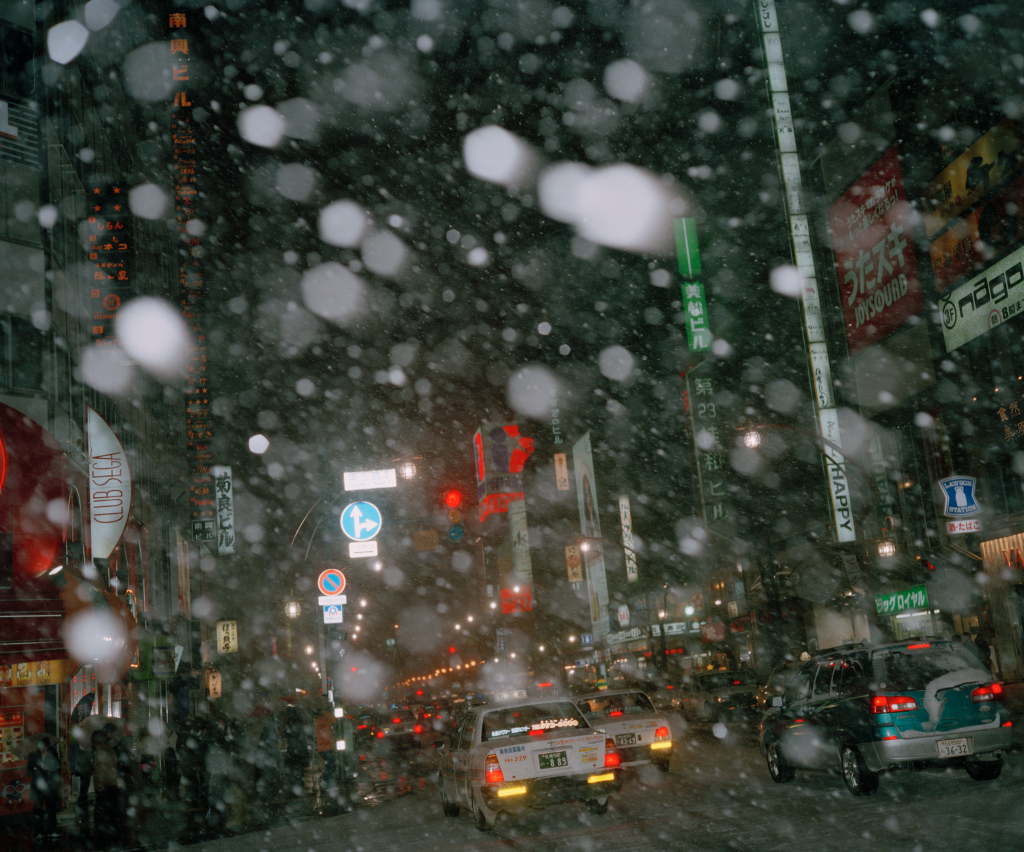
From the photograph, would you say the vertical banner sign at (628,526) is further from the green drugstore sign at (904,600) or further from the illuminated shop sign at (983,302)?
the illuminated shop sign at (983,302)

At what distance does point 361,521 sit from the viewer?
68.3 ft

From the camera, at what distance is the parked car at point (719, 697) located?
917 inches

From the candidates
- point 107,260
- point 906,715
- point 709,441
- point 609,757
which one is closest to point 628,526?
point 709,441

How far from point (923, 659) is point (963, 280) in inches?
788

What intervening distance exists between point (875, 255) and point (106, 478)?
27627mm

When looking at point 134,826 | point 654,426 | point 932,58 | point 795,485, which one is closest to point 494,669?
point 654,426

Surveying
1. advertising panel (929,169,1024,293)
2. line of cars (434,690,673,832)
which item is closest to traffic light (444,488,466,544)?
line of cars (434,690,673,832)

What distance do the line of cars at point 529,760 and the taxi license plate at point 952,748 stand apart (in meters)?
3.75

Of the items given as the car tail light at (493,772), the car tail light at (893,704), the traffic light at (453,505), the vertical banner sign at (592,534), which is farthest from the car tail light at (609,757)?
the vertical banner sign at (592,534)

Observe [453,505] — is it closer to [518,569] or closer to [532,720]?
[532,720]

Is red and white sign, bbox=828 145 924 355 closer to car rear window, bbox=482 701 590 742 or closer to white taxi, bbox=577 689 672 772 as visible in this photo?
white taxi, bbox=577 689 672 772

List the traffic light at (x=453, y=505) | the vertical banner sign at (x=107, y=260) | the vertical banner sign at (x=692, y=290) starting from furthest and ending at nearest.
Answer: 1. the vertical banner sign at (x=692, y=290)
2. the vertical banner sign at (x=107, y=260)
3. the traffic light at (x=453, y=505)

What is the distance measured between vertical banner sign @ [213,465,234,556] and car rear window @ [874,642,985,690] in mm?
33429

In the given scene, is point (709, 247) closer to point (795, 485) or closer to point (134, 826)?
point (795, 485)
